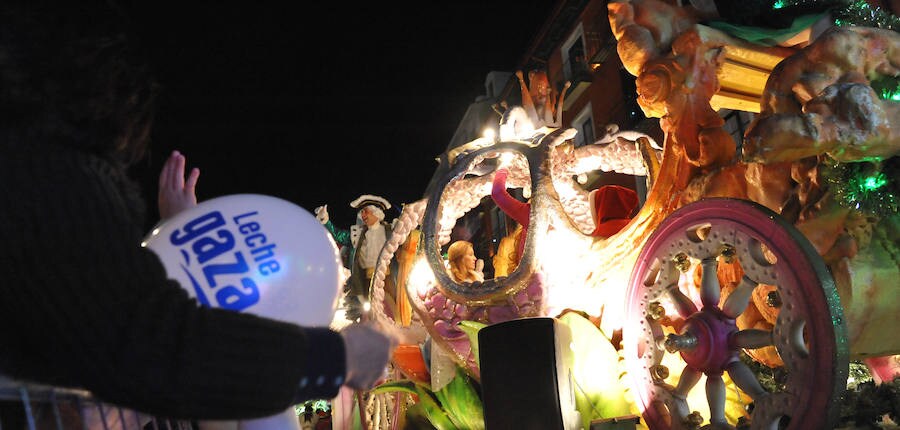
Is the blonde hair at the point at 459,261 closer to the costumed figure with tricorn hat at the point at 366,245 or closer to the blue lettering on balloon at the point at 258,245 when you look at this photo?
the costumed figure with tricorn hat at the point at 366,245

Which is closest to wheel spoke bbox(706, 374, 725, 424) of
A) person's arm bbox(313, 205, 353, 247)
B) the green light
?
the green light

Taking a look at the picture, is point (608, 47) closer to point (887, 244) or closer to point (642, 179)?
point (642, 179)

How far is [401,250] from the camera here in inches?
212

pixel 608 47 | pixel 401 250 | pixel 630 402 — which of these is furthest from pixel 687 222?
pixel 608 47

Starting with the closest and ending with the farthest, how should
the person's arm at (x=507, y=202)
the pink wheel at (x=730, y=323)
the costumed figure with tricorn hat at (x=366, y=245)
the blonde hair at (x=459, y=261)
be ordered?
the pink wheel at (x=730, y=323) < the person's arm at (x=507, y=202) < the blonde hair at (x=459, y=261) < the costumed figure with tricorn hat at (x=366, y=245)

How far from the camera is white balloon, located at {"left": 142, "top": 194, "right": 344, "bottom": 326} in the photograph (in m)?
1.39

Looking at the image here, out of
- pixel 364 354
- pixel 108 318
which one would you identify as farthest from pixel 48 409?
pixel 364 354

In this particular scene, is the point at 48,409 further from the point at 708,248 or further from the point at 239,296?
the point at 708,248

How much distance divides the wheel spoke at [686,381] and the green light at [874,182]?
0.97 metres

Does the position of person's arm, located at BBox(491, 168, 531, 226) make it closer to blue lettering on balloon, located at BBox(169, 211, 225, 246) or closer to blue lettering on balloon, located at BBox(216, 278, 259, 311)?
blue lettering on balloon, located at BBox(169, 211, 225, 246)

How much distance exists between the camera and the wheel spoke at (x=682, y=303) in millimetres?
2703

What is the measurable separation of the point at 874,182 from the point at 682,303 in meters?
0.85

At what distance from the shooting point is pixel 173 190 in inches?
77.0

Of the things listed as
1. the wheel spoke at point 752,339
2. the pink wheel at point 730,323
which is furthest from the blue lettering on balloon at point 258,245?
the wheel spoke at point 752,339
